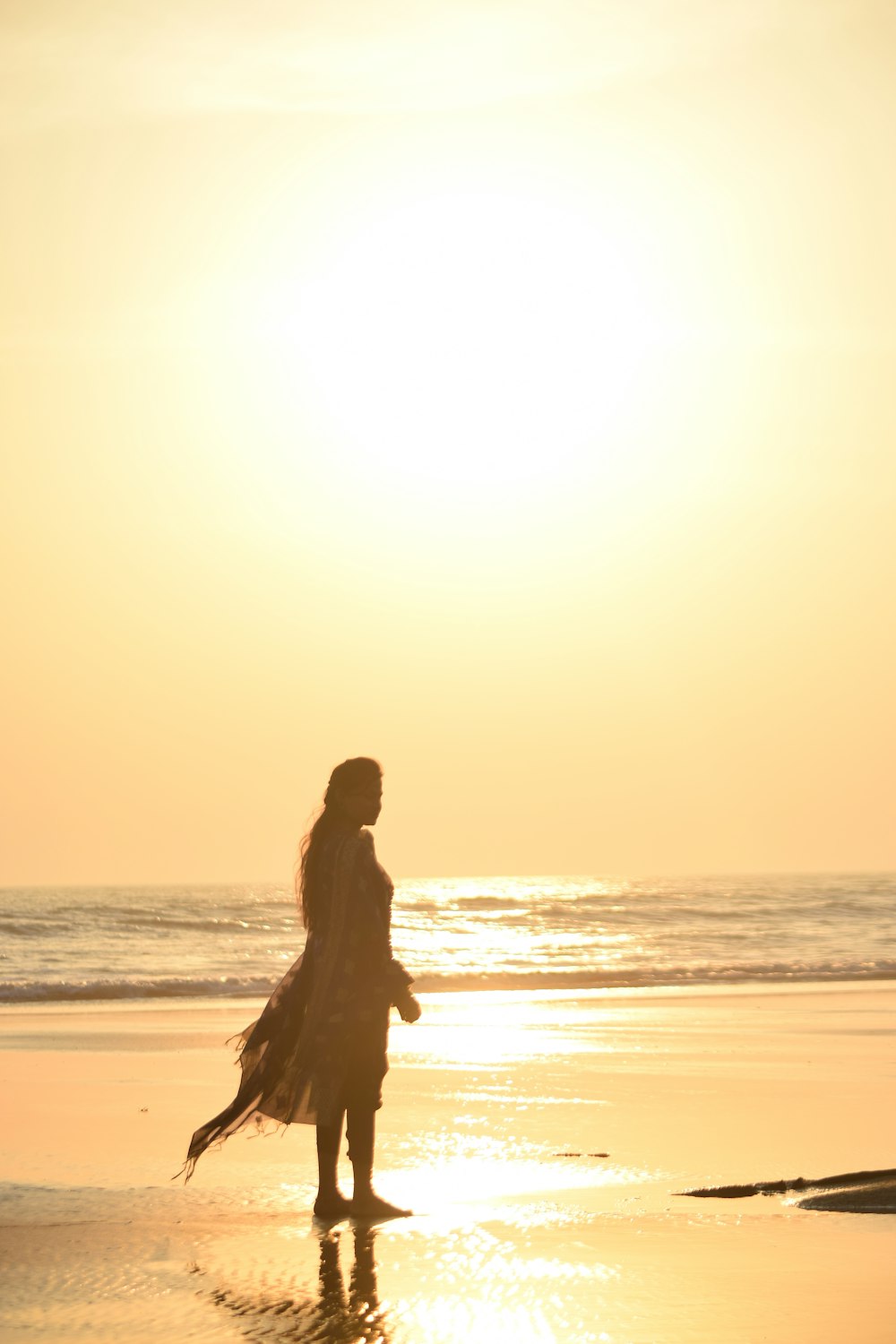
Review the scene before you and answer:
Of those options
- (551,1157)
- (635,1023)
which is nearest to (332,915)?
(551,1157)

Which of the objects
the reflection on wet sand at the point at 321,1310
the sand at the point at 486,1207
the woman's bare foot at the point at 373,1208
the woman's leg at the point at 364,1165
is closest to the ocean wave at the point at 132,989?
the sand at the point at 486,1207

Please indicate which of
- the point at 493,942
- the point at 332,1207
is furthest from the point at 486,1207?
the point at 493,942

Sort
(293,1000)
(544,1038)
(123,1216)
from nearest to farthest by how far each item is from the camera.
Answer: (123,1216) → (293,1000) → (544,1038)

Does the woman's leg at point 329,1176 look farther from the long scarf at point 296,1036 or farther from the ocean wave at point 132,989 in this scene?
the ocean wave at point 132,989

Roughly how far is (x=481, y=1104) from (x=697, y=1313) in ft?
16.1

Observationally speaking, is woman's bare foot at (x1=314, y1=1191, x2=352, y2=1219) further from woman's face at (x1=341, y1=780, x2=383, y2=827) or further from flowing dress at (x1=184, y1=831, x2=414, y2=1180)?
woman's face at (x1=341, y1=780, x2=383, y2=827)

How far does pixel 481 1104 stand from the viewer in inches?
366

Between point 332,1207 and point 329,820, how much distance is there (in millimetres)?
1522

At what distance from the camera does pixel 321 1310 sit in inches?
178

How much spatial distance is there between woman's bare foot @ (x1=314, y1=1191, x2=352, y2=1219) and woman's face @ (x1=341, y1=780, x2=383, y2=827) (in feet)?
4.80

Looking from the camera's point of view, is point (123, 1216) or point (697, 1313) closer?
point (697, 1313)

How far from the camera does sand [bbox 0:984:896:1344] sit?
14.7ft

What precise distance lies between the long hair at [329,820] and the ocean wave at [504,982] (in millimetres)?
15256

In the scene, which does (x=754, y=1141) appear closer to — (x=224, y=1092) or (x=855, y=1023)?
(x=224, y=1092)
